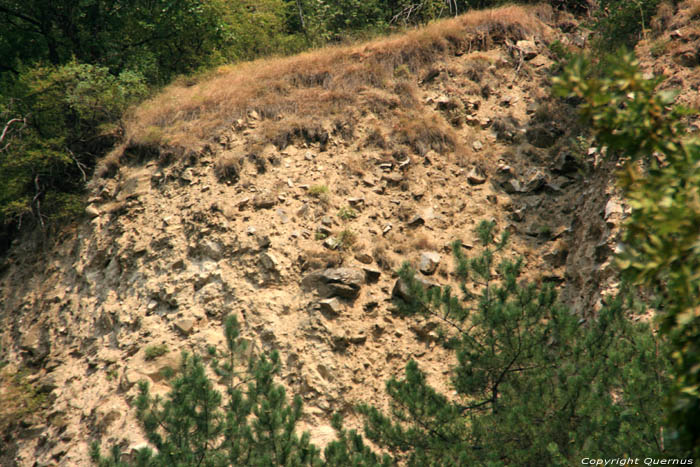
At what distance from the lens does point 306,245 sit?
941 cm

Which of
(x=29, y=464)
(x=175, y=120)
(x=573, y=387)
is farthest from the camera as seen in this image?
(x=175, y=120)

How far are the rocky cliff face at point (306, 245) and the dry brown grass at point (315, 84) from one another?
0.26 m

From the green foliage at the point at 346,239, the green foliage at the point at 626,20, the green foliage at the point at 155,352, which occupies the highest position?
the green foliage at the point at 626,20

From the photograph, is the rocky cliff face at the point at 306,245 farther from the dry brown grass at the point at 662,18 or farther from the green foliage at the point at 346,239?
the dry brown grass at the point at 662,18

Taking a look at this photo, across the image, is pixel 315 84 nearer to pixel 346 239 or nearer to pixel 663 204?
pixel 346 239

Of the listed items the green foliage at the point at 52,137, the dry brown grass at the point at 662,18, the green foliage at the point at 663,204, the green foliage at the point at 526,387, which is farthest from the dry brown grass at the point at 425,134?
the green foliage at the point at 663,204

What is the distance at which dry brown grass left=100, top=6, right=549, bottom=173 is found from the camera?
462 inches

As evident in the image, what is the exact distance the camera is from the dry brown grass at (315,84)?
38.5 feet

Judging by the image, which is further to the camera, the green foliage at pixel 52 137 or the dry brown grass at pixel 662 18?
the green foliage at pixel 52 137

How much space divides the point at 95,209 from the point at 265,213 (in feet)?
13.7

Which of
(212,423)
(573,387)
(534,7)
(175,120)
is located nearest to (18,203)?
(175,120)

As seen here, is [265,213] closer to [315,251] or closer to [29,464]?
[315,251]

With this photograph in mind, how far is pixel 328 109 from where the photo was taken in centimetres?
1167

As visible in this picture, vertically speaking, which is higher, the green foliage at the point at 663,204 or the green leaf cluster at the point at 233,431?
the green foliage at the point at 663,204
